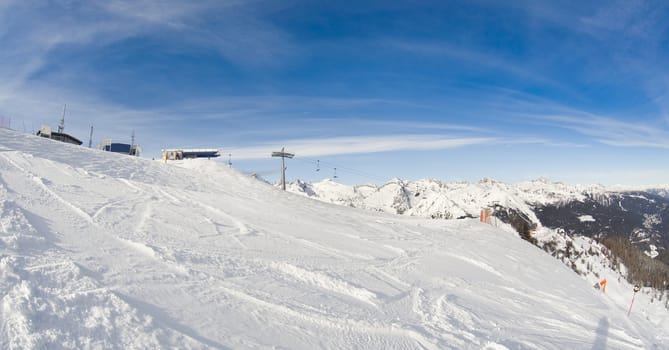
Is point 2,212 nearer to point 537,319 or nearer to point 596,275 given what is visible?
point 537,319

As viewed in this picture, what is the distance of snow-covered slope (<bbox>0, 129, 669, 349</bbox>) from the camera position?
377 centimetres

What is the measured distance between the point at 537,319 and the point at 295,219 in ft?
27.1

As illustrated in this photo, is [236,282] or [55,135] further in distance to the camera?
[55,135]

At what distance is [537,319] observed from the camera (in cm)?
751

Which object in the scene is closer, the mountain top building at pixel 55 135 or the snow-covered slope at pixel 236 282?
the snow-covered slope at pixel 236 282

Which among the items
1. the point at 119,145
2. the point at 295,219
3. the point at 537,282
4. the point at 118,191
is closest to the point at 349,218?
the point at 295,219

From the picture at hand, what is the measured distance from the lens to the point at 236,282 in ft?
18.2

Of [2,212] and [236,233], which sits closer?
[2,212]

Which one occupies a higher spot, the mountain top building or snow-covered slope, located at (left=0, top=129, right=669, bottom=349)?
the mountain top building

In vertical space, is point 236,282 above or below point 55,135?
below

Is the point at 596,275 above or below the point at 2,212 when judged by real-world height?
below

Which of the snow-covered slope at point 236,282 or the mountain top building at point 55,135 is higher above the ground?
the mountain top building at point 55,135

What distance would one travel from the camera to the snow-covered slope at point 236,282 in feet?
12.4

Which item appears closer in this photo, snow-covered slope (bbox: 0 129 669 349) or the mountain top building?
snow-covered slope (bbox: 0 129 669 349)
